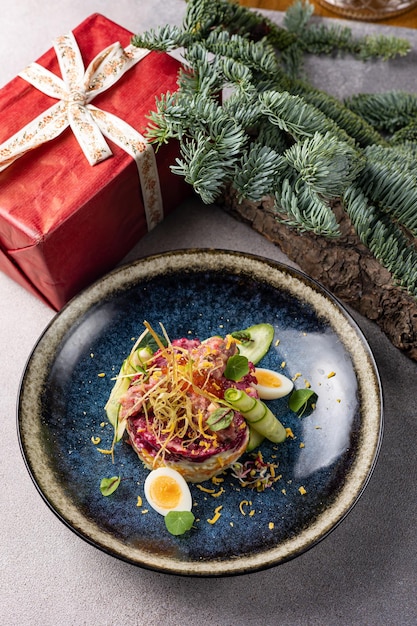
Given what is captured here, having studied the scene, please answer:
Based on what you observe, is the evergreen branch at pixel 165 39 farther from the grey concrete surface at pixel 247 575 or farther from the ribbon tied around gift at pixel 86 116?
the grey concrete surface at pixel 247 575

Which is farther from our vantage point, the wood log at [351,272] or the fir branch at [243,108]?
the wood log at [351,272]

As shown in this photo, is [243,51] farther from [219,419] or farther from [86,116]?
[219,419]

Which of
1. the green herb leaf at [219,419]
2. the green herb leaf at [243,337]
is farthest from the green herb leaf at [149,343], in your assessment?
the green herb leaf at [219,419]

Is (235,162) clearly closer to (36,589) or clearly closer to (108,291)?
(108,291)

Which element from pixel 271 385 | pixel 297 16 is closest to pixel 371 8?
pixel 297 16

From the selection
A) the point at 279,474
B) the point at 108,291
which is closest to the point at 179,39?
the point at 108,291

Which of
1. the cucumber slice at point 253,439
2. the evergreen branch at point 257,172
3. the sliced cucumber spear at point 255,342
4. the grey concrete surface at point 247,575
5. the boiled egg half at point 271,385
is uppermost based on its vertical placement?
the evergreen branch at point 257,172
